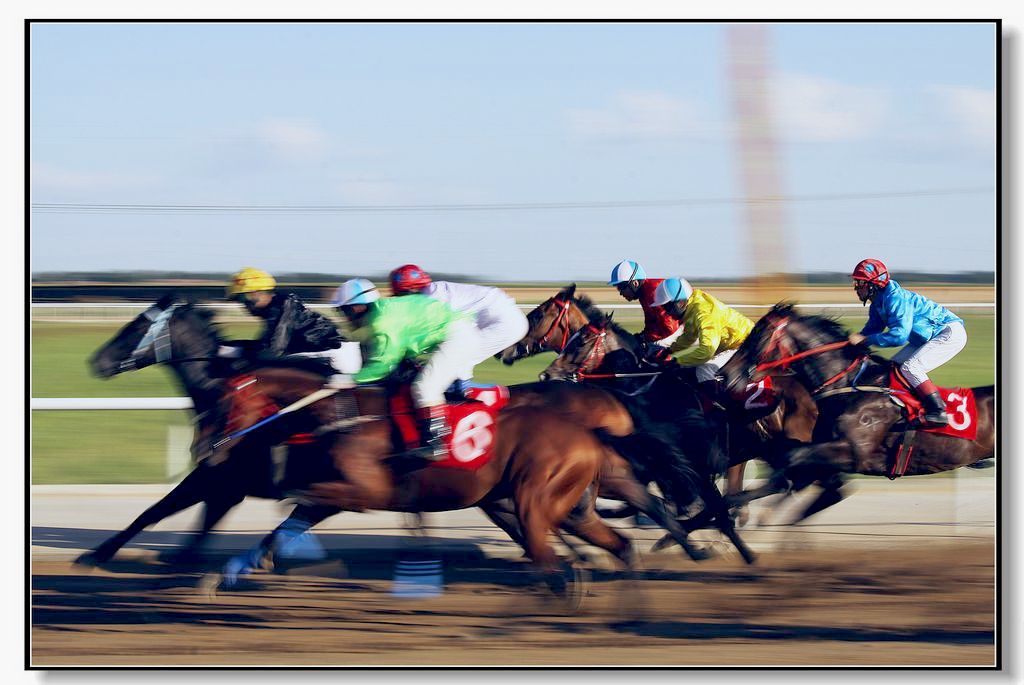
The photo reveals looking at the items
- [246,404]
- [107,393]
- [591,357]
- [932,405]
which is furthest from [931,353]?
[107,393]

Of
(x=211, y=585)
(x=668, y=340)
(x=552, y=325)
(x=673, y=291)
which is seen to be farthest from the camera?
(x=552, y=325)

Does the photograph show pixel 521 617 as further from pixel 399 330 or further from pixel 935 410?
pixel 935 410

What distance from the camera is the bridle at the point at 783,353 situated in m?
6.08

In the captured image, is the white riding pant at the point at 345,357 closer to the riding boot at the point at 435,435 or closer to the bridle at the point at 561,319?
the riding boot at the point at 435,435

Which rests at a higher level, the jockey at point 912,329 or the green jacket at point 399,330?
the green jacket at point 399,330

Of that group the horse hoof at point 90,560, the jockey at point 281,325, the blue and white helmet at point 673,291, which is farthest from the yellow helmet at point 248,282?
the blue and white helmet at point 673,291

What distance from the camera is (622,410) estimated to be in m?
5.95

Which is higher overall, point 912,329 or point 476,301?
point 476,301

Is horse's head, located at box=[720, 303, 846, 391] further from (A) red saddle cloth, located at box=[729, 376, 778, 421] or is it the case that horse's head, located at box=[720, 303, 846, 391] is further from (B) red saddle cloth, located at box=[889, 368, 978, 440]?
(B) red saddle cloth, located at box=[889, 368, 978, 440]

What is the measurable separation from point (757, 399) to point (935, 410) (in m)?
0.88

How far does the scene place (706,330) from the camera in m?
6.26

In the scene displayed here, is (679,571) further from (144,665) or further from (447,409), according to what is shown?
(144,665)

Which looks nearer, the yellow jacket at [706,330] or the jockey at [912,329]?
the jockey at [912,329]

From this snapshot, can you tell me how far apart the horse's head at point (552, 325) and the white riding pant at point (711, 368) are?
752mm
